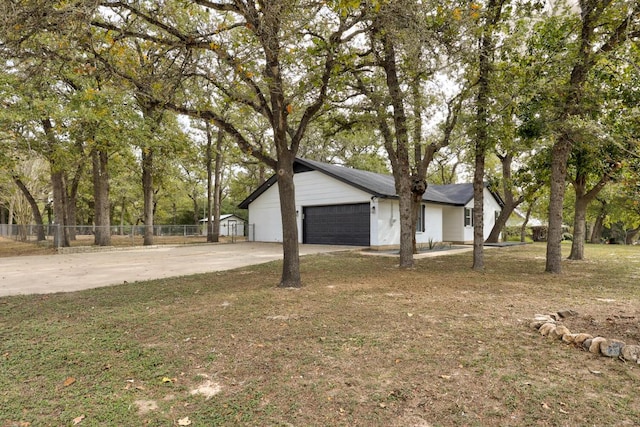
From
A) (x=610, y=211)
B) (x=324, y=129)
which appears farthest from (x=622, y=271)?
(x=610, y=211)

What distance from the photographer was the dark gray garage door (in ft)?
55.7

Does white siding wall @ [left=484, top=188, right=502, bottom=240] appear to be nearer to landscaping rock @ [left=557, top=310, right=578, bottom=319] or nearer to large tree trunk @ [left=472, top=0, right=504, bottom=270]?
large tree trunk @ [left=472, top=0, right=504, bottom=270]

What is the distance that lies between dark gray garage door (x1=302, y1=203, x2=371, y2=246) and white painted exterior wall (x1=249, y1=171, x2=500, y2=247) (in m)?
0.34

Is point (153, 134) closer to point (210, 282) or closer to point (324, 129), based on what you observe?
point (324, 129)

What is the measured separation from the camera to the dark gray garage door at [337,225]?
17.0 meters

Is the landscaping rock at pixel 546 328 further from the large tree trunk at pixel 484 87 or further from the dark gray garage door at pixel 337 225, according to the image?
the dark gray garage door at pixel 337 225

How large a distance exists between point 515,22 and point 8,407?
1069 cm

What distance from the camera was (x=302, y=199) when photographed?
19.3m

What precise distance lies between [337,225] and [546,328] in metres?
14.2

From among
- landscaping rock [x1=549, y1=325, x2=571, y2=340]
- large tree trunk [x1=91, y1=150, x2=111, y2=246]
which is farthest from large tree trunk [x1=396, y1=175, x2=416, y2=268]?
large tree trunk [x1=91, y1=150, x2=111, y2=246]

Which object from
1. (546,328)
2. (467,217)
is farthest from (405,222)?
(467,217)

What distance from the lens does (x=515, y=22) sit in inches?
328

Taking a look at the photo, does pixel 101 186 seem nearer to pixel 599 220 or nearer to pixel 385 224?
pixel 385 224

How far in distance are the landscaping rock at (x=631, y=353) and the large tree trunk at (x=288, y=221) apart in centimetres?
472
